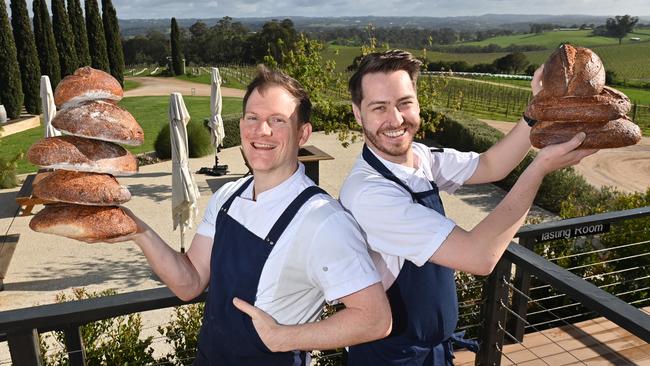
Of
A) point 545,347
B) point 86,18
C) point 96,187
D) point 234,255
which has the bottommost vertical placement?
point 545,347

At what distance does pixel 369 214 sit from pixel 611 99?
102 cm

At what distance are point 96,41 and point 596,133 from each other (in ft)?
123

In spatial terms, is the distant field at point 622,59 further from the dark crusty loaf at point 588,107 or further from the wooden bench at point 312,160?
the dark crusty loaf at point 588,107

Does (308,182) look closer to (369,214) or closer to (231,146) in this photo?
(369,214)

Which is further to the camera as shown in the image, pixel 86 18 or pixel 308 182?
pixel 86 18

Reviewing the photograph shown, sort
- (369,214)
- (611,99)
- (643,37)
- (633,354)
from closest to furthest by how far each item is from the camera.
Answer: (611,99), (369,214), (633,354), (643,37)

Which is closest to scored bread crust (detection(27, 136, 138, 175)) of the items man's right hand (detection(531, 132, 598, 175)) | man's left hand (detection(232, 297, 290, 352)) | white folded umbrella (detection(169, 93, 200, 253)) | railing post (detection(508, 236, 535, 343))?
man's left hand (detection(232, 297, 290, 352))

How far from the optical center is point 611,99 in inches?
79.1

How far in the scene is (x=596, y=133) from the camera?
78.3 inches

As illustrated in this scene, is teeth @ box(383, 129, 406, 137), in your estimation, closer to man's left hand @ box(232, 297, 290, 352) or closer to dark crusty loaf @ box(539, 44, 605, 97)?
dark crusty loaf @ box(539, 44, 605, 97)

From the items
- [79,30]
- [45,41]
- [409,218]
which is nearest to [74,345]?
[409,218]

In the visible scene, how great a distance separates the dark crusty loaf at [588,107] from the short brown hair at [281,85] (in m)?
0.99

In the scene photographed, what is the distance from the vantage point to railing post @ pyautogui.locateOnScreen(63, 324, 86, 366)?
2724 mm

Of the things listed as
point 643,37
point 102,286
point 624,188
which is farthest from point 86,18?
point 643,37
